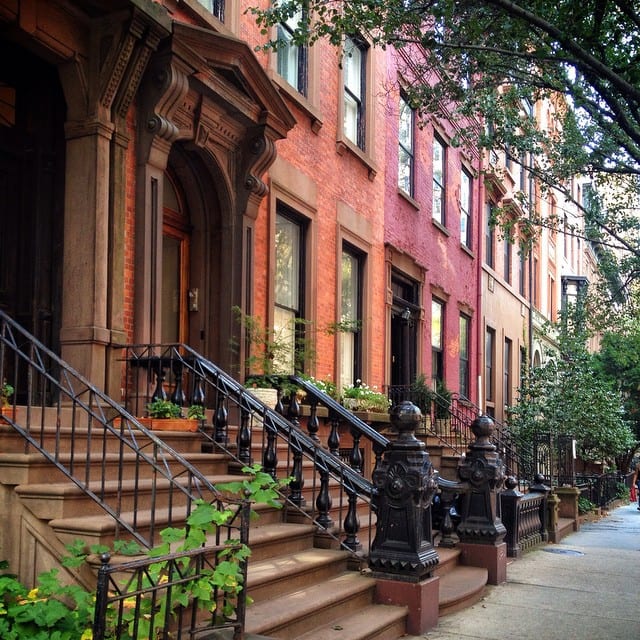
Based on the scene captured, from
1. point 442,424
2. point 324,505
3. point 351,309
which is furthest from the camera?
point 442,424

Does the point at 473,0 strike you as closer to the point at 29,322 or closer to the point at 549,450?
the point at 29,322

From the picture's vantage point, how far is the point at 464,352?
19891 mm

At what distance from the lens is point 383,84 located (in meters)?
14.3

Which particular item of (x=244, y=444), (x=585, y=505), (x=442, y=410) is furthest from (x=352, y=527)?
(x=585, y=505)

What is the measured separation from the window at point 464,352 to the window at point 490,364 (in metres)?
2.07

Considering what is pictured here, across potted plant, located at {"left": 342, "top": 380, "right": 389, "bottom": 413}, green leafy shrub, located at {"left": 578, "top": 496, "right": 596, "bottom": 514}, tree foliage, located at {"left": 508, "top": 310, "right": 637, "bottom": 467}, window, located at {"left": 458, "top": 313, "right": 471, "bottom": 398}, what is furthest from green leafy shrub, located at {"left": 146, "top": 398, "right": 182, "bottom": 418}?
window, located at {"left": 458, "top": 313, "right": 471, "bottom": 398}

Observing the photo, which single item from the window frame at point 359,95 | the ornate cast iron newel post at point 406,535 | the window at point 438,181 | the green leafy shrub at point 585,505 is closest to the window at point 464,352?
the window at point 438,181

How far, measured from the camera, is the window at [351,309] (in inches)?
514

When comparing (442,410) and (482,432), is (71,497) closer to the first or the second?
(482,432)

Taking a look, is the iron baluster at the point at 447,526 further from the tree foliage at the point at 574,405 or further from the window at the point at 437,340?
the tree foliage at the point at 574,405

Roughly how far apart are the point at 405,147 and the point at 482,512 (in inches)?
351

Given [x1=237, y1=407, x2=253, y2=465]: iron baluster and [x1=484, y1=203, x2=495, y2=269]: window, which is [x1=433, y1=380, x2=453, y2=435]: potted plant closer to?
[x1=237, y1=407, x2=253, y2=465]: iron baluster

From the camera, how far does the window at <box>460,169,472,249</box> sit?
19.8 m

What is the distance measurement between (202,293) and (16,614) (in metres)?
5.42
